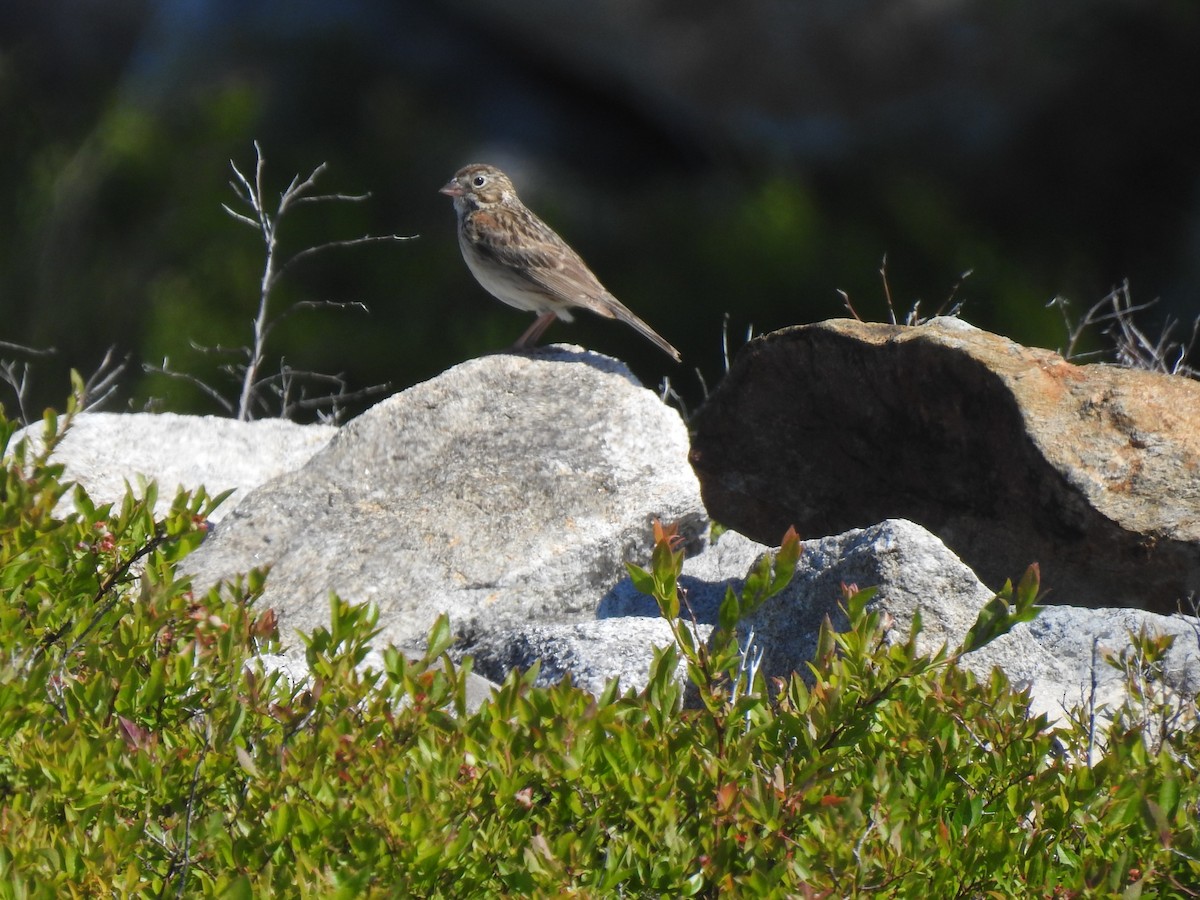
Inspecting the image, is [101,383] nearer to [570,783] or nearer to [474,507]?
[474,507]

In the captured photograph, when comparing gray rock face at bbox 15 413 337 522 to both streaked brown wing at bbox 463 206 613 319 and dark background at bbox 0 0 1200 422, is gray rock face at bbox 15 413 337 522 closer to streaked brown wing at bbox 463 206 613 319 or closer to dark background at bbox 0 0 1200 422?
streaked brown wing at bbox 463 206 613 319

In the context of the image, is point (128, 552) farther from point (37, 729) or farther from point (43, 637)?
point (37, 729)

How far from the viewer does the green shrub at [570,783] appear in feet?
6.25

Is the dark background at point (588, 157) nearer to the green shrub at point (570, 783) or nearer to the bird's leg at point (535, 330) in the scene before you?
the bird's leg at point (535, 330)

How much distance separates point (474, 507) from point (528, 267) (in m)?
1.75

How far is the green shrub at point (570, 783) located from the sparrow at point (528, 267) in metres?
3.29

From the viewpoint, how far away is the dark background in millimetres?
9336

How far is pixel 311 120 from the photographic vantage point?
11.1 meters

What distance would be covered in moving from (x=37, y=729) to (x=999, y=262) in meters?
7.72

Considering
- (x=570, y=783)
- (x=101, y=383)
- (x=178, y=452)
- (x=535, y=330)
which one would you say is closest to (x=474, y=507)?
(x=178, y=452)

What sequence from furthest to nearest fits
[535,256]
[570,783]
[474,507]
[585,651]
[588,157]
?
[588,157]
[535,256]
[474,507]
[585,651]
[570,783]

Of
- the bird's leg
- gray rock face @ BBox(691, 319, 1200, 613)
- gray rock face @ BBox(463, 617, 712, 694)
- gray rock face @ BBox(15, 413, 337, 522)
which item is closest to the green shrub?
gray rock face @ BBox(463, 617, 712, 694)

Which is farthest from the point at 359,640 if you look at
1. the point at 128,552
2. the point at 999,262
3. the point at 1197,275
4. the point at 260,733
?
the point at 1197,275

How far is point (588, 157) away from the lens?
37.8 feet
